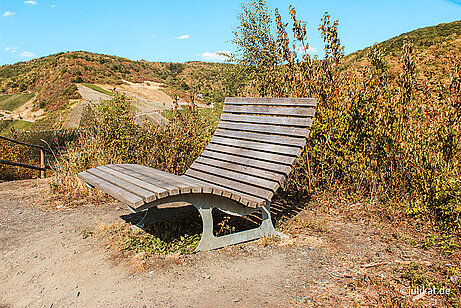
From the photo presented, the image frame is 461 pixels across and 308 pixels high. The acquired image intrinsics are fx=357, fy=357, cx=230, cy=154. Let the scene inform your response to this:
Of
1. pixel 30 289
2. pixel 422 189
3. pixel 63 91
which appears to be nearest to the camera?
pixel 30 289

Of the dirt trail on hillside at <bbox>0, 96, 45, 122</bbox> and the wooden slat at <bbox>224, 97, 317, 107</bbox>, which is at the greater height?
the dirt trail on hillside at <bbox>0, 96, 45, 122</bbox>

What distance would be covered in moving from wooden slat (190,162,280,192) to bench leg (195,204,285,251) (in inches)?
7.5

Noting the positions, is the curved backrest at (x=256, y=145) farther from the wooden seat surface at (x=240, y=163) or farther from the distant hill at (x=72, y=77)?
the distant hill at (x=72, y=77)

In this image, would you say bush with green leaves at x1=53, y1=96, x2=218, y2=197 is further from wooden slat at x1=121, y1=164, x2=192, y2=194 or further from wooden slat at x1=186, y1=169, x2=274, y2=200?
wooden slat at x1=121, y1=164, x2=192, y2=194

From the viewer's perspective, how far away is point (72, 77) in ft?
147

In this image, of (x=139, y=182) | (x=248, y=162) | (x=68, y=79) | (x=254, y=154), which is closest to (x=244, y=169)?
(x=248, y=162)

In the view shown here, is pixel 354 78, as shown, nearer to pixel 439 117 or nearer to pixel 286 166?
pixel 439 117

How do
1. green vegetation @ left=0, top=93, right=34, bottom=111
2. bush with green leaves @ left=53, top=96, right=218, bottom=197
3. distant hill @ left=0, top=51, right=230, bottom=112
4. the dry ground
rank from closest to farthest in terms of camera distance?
the dry ground < bush with green leaves @ left=53, top=96, right=218, bottom=197 < distant hill @ left=0, top=51, right=230, bottom=112 < green vegetation @ left=0, top=93, right=34, bottom=111

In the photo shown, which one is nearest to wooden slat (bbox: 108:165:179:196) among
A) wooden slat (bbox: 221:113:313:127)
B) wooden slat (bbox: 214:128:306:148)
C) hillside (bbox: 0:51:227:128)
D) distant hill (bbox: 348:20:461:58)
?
wooden slat (bbox: 214:128:306:148)

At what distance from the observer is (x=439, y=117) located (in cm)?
362

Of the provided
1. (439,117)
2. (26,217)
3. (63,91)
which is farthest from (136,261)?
(63,91)

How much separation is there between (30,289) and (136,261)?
736 mm

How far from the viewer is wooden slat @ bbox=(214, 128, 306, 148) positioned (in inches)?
133

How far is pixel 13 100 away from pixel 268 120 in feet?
161
